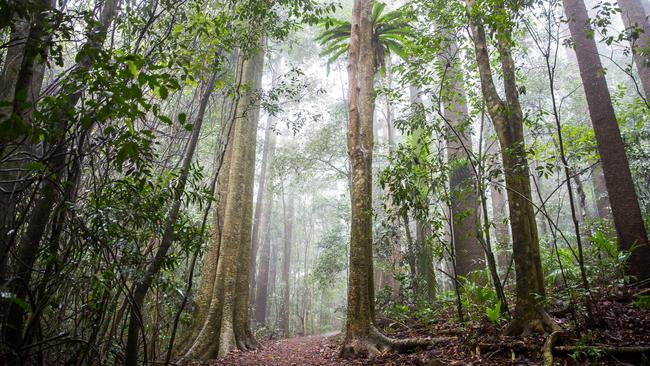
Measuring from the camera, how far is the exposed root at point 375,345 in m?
5.04

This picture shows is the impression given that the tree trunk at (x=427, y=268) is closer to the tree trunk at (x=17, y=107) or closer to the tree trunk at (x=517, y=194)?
the tree trunk at (x=517, y=194)

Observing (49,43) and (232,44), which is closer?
(49,43)

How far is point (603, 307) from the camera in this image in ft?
14.6

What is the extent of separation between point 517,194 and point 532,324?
1.47 m

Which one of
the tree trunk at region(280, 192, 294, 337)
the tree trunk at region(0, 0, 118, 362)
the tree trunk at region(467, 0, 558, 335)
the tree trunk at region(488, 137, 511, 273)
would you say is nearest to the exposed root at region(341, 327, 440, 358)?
the tree trunk at region(467, 0, 558, 335)

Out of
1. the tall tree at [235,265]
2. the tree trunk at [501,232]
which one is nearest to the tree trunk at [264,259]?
the tall tree at [235,265]

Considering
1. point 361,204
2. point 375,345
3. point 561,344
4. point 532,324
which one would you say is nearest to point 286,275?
point 361,204

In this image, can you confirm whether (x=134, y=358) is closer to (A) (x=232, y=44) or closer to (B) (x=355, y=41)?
(A) (x=232, y=44)

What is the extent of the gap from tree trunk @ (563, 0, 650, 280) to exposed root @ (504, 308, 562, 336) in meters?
2.11

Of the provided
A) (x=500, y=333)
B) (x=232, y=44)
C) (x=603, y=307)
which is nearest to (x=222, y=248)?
(x=232, y=44)

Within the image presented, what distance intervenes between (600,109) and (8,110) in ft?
25.6

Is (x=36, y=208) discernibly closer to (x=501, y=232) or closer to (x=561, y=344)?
(x=561, y=344)

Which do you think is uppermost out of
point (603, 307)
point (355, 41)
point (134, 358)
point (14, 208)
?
point (355, 41)

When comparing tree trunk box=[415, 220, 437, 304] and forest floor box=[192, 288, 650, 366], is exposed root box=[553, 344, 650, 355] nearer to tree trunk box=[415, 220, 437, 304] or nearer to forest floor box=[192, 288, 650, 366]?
forest floor box=[192, 288, 650, 366]
